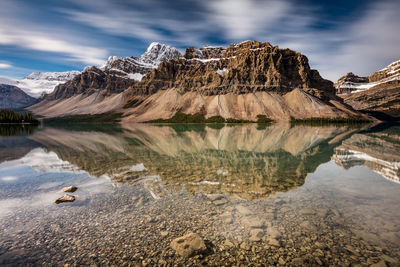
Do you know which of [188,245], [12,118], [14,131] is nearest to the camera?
[188,245]

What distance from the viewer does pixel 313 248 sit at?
905 cm

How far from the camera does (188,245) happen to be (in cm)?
915

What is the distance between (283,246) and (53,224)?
495 inches

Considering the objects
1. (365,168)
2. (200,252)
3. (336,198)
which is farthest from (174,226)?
(365,168)

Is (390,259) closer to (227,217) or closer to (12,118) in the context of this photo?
(227,217)

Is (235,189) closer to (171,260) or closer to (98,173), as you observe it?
(171,260)

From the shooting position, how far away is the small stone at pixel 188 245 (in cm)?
877

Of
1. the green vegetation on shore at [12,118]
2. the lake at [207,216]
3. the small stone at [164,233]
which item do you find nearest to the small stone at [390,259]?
the lake at [207,216]

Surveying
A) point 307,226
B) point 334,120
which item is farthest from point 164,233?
point 334,120

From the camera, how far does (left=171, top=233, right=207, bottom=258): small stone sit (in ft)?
28.8

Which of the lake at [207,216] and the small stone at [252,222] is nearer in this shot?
the lake at [207,216]

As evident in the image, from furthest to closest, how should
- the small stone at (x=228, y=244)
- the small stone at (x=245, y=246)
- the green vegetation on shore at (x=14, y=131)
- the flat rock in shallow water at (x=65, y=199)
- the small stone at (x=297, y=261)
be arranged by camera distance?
the green vegetation on shore at (x=14, y=131) < the flat rock in shallow water at (x=65, y=199) < the small stone at (x=228, y=244) < the small stone at (x=245, y=246) < the small stone at (x=297, y=261)

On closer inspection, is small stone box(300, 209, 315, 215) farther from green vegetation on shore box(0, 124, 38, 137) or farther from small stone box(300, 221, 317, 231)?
green vegetation on shore box(0, 124, 38, 137)

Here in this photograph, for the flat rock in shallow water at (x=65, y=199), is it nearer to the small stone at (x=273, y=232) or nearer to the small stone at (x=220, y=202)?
the small stone at (x=220, y=202)
